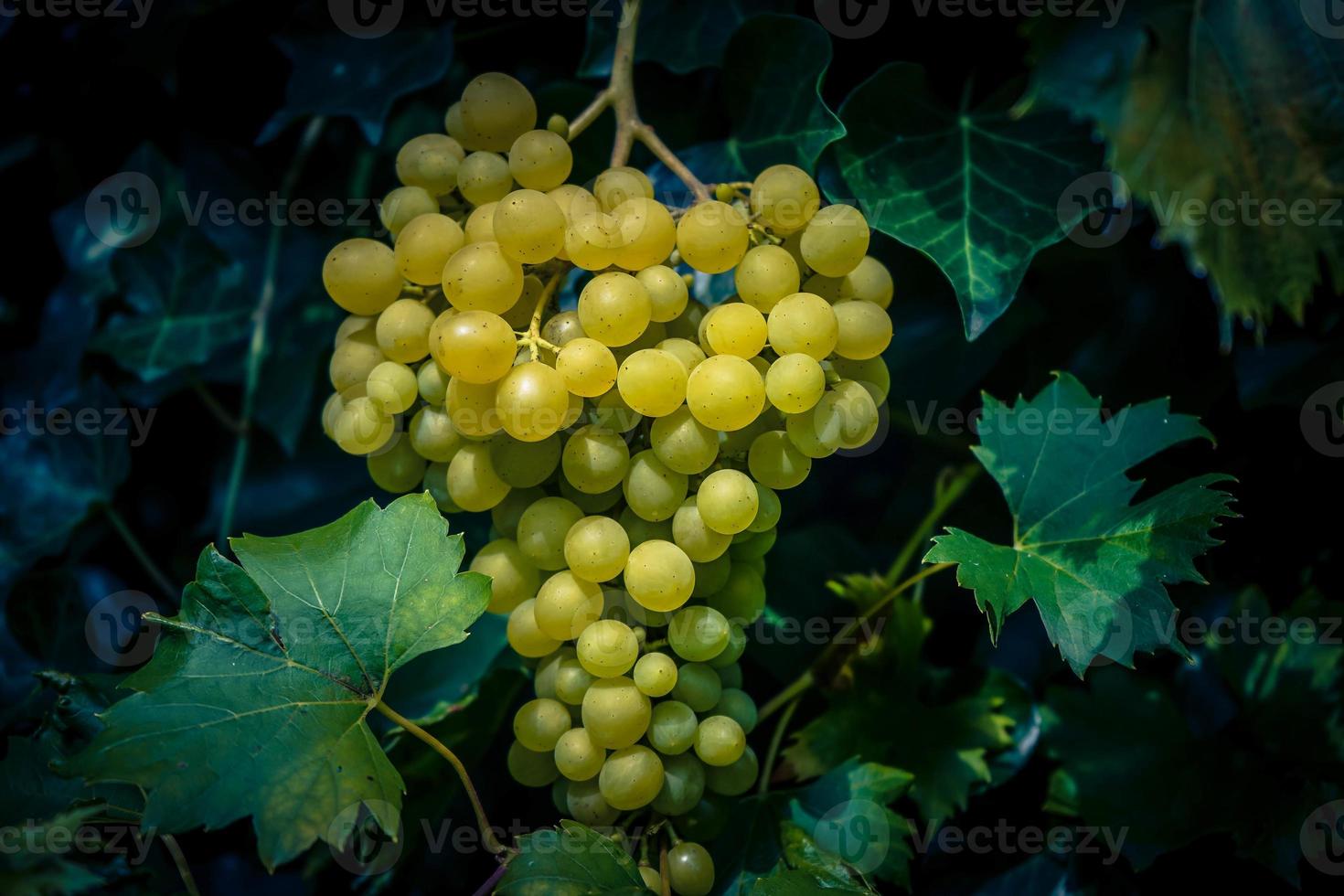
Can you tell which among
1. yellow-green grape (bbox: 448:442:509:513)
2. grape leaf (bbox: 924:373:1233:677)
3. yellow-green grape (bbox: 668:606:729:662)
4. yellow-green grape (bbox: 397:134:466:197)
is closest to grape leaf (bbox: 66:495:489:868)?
yellow-green grape (bbox: 448:442:509:513)

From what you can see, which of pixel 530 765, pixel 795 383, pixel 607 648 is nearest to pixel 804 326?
pixel 795 383

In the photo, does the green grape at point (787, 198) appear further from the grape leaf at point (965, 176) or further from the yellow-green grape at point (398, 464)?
the yellow-green grape at point (398, 464)

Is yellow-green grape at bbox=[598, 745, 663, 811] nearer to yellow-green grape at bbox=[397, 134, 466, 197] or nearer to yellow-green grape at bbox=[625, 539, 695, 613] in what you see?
yellow-green grape at bbox=[625, 539, 695, 613]

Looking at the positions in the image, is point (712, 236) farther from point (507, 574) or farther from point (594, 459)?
point (507, 574)

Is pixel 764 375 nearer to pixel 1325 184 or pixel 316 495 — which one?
pixel 1325 184

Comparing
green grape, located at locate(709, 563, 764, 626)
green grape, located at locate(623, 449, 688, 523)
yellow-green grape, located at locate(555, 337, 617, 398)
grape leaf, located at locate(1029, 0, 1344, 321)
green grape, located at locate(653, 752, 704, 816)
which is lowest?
green grape, located at locate(653, 752, 704, 816)

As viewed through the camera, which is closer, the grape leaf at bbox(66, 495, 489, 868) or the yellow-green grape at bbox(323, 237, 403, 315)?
the grape leaf at bbox(66, 495, 489, 868)

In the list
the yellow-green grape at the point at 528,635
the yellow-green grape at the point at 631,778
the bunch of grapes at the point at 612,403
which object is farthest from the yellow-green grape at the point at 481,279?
the yellow-green grape at the point at 631,778
